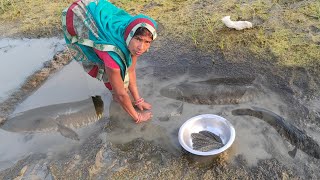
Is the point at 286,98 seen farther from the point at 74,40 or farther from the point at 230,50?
the point at 74,40

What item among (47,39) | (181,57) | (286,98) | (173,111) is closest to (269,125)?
(286,98)

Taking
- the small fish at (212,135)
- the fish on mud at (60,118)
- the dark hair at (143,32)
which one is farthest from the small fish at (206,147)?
the fish on mud at (60,118)

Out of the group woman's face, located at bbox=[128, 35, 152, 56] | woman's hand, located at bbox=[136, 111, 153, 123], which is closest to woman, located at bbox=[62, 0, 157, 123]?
woman's face, located at bbox=[128, 35, 152, 56]

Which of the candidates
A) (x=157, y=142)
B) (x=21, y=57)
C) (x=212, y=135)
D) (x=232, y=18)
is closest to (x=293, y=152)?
(x=212, y=135)

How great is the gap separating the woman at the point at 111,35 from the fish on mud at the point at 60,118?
617 mm

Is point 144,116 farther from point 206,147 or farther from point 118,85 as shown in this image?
point 206,147

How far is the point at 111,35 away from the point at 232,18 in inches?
93.7

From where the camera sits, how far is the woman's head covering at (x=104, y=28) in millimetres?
2465

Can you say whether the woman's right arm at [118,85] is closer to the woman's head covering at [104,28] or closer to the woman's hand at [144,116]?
the woman's head covering at [104,28]

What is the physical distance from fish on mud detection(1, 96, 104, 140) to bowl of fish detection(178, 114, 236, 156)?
97 centimetres

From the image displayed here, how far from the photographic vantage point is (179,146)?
277cm

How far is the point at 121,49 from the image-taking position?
8.22 feet

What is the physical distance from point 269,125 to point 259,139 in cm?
21

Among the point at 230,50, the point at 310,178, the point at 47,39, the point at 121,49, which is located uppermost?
the point at 121,49
